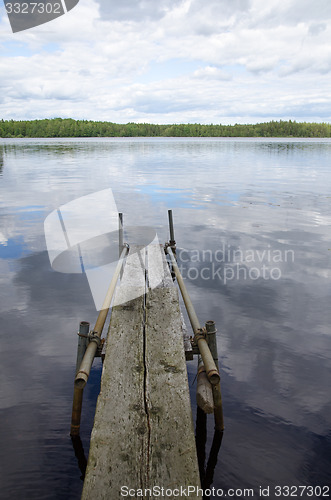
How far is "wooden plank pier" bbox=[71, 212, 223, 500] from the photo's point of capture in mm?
3539

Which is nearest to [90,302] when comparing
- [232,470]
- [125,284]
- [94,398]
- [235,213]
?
[125,284]

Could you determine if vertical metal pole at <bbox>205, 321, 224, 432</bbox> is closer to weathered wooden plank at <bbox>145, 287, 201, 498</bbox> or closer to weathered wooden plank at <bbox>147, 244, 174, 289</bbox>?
weathered wooden plank at <bbox>145, 287, 201, 498</bbox>

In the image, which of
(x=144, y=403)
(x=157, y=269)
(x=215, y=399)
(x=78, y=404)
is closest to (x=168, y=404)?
(x=144, y=403)

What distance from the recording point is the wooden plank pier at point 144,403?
11.6 feet

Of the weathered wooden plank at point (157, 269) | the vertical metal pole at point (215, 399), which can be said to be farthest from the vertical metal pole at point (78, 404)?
the weathered wooden plank at point (157, 269)

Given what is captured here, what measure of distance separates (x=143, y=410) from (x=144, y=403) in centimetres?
10

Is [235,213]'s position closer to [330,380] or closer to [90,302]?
[90,302]

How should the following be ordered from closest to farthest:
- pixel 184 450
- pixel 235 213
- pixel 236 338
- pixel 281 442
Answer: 1. pixel 184 450
2. pixel 281 442
3. pixel 236 338
4. pixel 235 213

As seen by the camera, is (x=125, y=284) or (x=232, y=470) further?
(x=125, y=284)

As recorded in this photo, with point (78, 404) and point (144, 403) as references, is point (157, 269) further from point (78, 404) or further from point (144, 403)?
point (144, 403)

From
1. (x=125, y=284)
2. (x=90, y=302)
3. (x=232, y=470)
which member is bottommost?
(x=232, y=470)

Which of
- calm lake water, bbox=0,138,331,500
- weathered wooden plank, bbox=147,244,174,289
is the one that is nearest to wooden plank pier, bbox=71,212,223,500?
calm lake water, bbox=0,138,331,500

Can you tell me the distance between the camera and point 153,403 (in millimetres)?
4281

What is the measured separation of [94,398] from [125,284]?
2.15m
